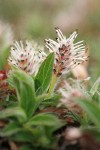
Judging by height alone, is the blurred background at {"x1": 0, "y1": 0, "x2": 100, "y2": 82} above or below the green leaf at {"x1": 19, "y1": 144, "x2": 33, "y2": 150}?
above

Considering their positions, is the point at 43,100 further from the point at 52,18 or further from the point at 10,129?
the point at 52,18

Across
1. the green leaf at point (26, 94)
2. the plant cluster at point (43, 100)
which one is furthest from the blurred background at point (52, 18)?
the green leaf at point (26, 94)

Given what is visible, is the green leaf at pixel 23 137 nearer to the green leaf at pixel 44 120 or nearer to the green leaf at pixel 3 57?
the green leaf at pixel 44 120

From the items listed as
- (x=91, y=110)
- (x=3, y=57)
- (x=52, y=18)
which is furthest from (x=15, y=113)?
(x=52, y=18)

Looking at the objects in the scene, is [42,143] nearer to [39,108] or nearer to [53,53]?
[39,108]

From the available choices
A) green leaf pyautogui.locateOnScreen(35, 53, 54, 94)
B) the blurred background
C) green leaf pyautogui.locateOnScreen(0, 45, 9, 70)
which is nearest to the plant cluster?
green leaf pyautogui.locateOnScreen(35, 53, 54, 94)

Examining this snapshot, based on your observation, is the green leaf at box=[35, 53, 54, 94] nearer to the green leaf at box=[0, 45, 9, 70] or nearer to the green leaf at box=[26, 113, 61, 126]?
the green leaf at box=[26, 113, 61, 126]
